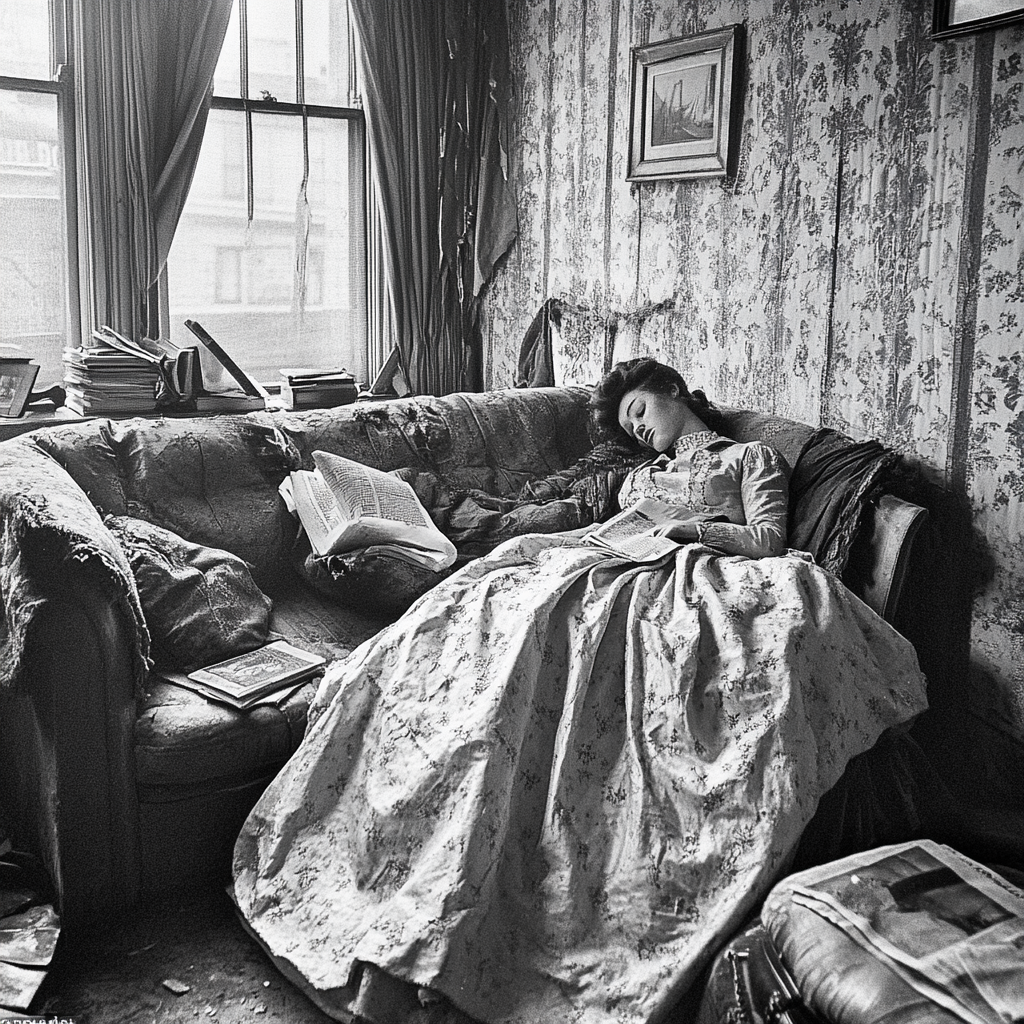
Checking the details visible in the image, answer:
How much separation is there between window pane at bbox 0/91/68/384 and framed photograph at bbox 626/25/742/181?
2038 millimetres

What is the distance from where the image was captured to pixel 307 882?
1998 mm

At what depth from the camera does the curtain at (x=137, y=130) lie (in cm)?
374

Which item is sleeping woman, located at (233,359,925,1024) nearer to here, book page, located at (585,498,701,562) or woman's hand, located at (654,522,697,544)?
book page, located at (585,498,701,562)

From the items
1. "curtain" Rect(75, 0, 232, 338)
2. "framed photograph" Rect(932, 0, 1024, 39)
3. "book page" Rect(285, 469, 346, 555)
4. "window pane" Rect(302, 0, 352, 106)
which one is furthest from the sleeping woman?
"window pane" Rect(302, 0, 352, 106)

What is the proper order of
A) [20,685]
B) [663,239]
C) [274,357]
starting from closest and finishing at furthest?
[20,685], [663,239], [274,357]

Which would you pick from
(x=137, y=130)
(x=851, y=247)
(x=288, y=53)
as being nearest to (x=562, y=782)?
(x=851, y=247)

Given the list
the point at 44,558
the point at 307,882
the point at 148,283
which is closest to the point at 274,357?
the point at 148,283

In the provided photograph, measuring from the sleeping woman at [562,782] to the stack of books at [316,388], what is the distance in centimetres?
192

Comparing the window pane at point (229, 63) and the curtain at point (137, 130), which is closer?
the curtain at point (137, 130)

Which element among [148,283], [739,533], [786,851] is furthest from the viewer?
[148,283]

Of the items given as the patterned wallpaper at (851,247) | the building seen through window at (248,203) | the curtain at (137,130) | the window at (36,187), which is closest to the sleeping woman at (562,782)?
the patterned wallpaper at (851,247)

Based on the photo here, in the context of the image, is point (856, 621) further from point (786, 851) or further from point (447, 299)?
point (447, 299)

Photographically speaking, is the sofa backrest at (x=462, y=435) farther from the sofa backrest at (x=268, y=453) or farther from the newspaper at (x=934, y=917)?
the newspaper at (x=934, y=917)

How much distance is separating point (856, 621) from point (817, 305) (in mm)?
1257
